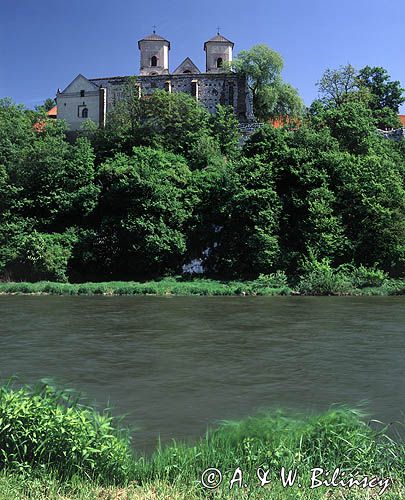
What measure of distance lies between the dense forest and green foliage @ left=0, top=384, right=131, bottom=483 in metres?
30.3

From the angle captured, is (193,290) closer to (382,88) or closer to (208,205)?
(208,205)

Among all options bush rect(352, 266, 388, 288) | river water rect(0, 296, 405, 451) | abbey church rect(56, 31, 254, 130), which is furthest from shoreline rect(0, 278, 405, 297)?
abbey church rect(56, 31, 254, 130)

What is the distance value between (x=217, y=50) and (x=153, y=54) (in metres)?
8.88

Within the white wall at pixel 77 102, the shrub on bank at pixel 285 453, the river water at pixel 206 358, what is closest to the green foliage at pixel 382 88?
the white wall at pixel 77 102

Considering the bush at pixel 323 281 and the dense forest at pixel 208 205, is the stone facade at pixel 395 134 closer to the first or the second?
the dense forest at pixel 208 205

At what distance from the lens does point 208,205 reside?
40.6 m

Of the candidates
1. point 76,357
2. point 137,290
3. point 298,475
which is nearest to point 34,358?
point 76,357

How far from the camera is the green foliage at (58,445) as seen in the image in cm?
516

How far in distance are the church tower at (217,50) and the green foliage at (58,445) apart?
6969 cm

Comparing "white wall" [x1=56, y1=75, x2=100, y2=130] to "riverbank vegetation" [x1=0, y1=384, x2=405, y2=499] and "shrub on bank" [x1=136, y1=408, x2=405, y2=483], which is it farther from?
"riverbank vegetation" [x1=0, y1=384, x2=405, y2=499]

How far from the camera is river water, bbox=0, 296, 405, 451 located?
Result: 8.88 meters

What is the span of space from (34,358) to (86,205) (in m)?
30.0

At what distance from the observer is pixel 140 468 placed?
5.39 m

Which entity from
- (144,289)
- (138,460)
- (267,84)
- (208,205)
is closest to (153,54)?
(267,84)
